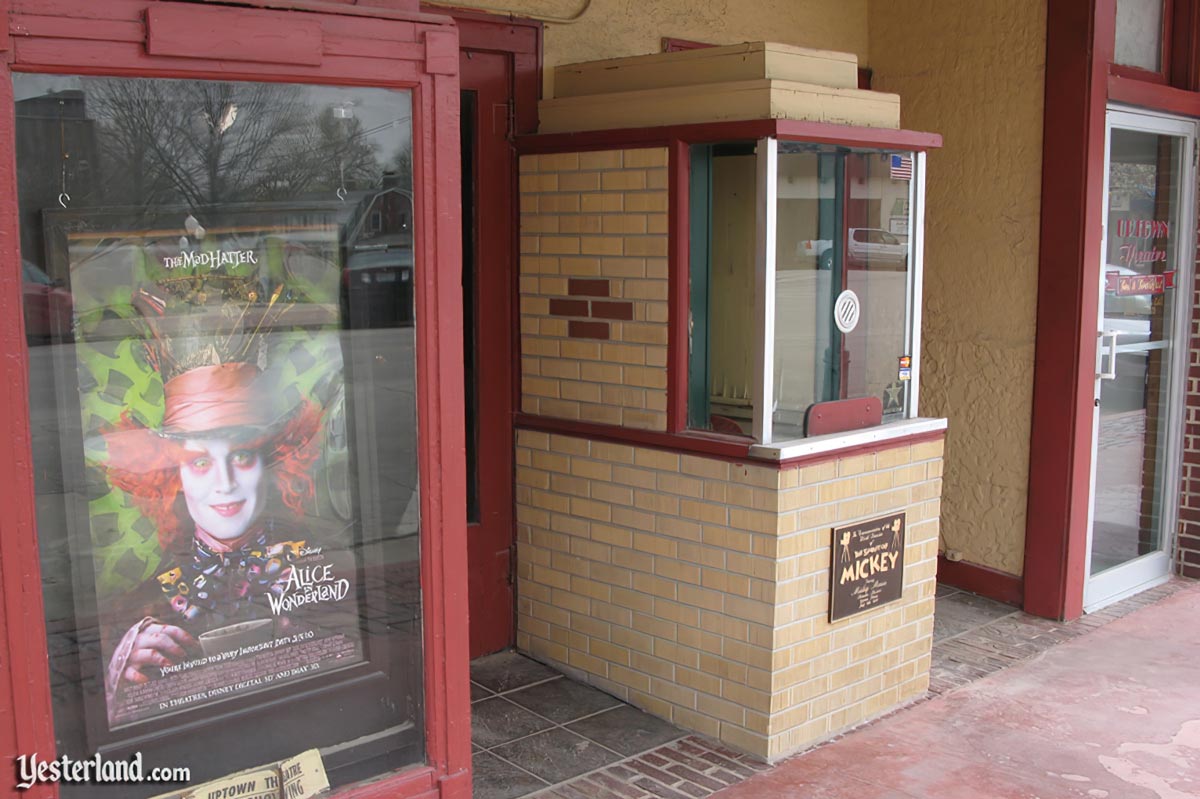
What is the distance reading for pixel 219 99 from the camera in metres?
2.69

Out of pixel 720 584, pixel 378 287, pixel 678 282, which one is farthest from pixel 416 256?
pixel 720 584

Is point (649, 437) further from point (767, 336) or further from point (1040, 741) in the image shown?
point (1040, 741)

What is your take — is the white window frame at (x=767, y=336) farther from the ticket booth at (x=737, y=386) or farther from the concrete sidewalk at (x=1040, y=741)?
the concrete sidewalk at (x=1040, y=741)

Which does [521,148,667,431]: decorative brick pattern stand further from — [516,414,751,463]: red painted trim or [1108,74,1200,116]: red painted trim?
[1108,74,1200,116]: red painted trim

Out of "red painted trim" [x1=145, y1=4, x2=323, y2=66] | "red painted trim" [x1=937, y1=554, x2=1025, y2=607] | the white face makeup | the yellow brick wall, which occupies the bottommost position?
"red painted trim" [x1=937, y1=554, x2=1025, y2=607]

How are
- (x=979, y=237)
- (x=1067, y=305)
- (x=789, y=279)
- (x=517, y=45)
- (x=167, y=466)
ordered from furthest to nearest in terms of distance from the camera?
(x=979, y=237) < (x=1067, y=305) < (x=517, y=45) < (x=789, y=279) < (x=167, y=466)

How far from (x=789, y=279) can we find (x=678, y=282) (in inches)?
15.6

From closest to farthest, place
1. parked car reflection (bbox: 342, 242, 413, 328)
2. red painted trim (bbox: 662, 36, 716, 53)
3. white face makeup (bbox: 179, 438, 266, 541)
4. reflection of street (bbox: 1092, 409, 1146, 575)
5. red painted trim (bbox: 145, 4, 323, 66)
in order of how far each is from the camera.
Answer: red painted trim (bbox: 145, 4, 323, 66)
white face makeup (bbox: 179, 438, 266, 541)
parked car reflection (bbox: 342, 242, 413, 328)
red painted trim (bbox: 662, 36, 716, 53)
reflection of street (bbox: 1092, 409, 1146, 575)

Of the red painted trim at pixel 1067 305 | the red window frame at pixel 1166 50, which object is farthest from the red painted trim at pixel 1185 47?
the red painted trim at pixel 1067 305

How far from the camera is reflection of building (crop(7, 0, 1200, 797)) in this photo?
2.65 metres

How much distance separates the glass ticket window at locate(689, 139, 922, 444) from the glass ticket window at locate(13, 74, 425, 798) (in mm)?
1409

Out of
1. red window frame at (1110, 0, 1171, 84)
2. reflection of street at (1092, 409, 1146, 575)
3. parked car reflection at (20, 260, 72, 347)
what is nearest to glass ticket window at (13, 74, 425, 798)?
parked car reflection at (20, 260, 72, 347)

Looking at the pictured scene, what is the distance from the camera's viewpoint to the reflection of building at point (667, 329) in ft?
8.71

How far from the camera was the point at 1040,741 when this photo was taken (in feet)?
13.7
